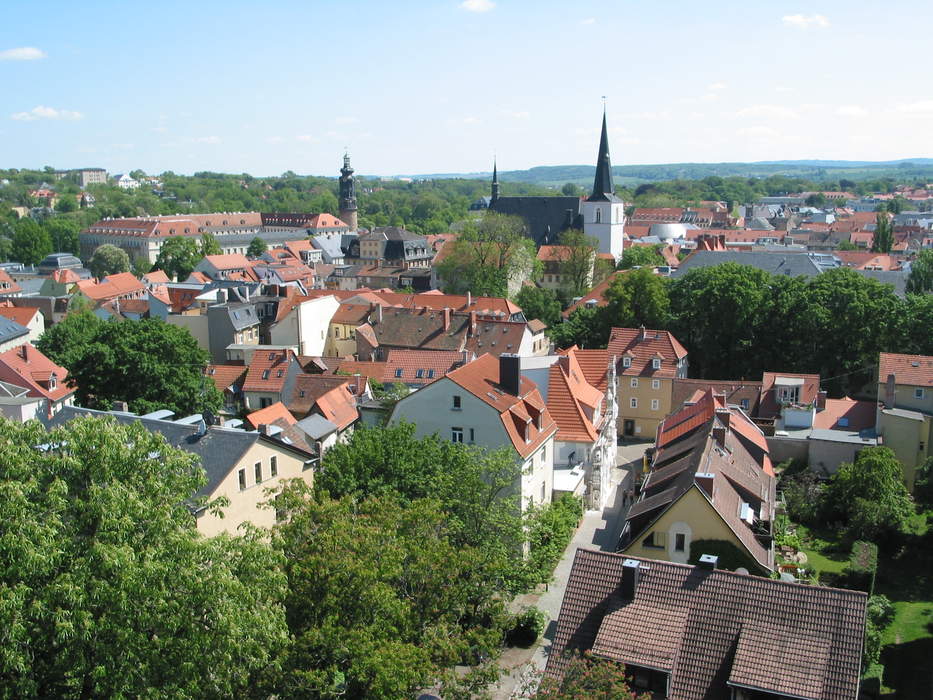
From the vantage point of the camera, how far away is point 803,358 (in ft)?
178

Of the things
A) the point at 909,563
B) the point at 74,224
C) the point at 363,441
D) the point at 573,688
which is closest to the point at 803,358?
the point at 909,563

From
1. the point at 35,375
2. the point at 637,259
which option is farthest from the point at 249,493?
the point at 637,259

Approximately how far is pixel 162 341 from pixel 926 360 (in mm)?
39487

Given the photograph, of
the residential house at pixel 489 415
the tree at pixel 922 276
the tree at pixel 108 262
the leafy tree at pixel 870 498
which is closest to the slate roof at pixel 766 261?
the tree at pixel 922 276

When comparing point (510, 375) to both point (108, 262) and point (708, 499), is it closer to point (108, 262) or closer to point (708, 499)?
point (708, 499)

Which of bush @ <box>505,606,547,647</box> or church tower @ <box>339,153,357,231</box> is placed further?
church tower @ <box>339,153,357,231</box>

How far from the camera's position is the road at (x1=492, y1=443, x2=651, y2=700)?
24938 mm

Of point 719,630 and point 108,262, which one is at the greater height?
point 108,262

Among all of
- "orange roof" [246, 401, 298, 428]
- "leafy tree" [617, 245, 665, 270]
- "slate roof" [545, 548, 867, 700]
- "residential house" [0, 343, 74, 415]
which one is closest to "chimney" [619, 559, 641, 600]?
"slate roof" [545, 548, 867, 700]

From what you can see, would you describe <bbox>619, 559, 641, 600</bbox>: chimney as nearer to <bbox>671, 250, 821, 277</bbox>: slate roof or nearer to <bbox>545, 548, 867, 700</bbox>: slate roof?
<bbox>545, 548, 867, 700</bbox>: slate roof

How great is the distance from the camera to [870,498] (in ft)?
118

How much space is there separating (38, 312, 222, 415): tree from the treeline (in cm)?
2800

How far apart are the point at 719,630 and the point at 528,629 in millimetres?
9009

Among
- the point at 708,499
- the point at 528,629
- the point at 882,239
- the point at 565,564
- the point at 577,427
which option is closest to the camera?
the point at 708,499
